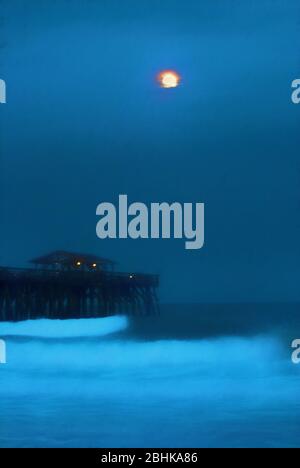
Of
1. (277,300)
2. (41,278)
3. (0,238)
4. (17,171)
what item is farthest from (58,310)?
(277,300)

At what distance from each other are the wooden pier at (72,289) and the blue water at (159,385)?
0.08 meters

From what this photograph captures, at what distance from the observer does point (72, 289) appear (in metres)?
3.07

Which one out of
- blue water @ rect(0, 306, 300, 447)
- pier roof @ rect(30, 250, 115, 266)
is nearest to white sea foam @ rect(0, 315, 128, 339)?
blue water @ rect(0, 306, 300, 447)

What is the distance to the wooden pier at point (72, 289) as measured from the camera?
3.01m

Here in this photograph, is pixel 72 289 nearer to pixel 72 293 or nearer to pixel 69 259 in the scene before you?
pixel 72 293

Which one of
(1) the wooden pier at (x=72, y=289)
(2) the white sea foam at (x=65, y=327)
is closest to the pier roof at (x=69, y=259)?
(1) the wooden pier at (x=72, y=289)

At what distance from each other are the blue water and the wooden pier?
0.08 m

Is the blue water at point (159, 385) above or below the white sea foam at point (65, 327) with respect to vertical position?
below

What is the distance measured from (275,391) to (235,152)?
96 cm

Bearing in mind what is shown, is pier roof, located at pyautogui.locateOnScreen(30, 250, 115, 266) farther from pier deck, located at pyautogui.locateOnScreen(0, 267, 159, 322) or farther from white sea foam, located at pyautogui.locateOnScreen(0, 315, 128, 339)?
white sea foam, located at pyautogui.locateOnScreen(0, 315, 128, 339)

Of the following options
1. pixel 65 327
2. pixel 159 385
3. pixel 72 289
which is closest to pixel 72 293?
pixel 72 289

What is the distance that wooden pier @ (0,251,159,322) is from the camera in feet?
9.89

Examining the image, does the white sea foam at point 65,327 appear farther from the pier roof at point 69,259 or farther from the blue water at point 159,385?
the pier roof at point 69,259
